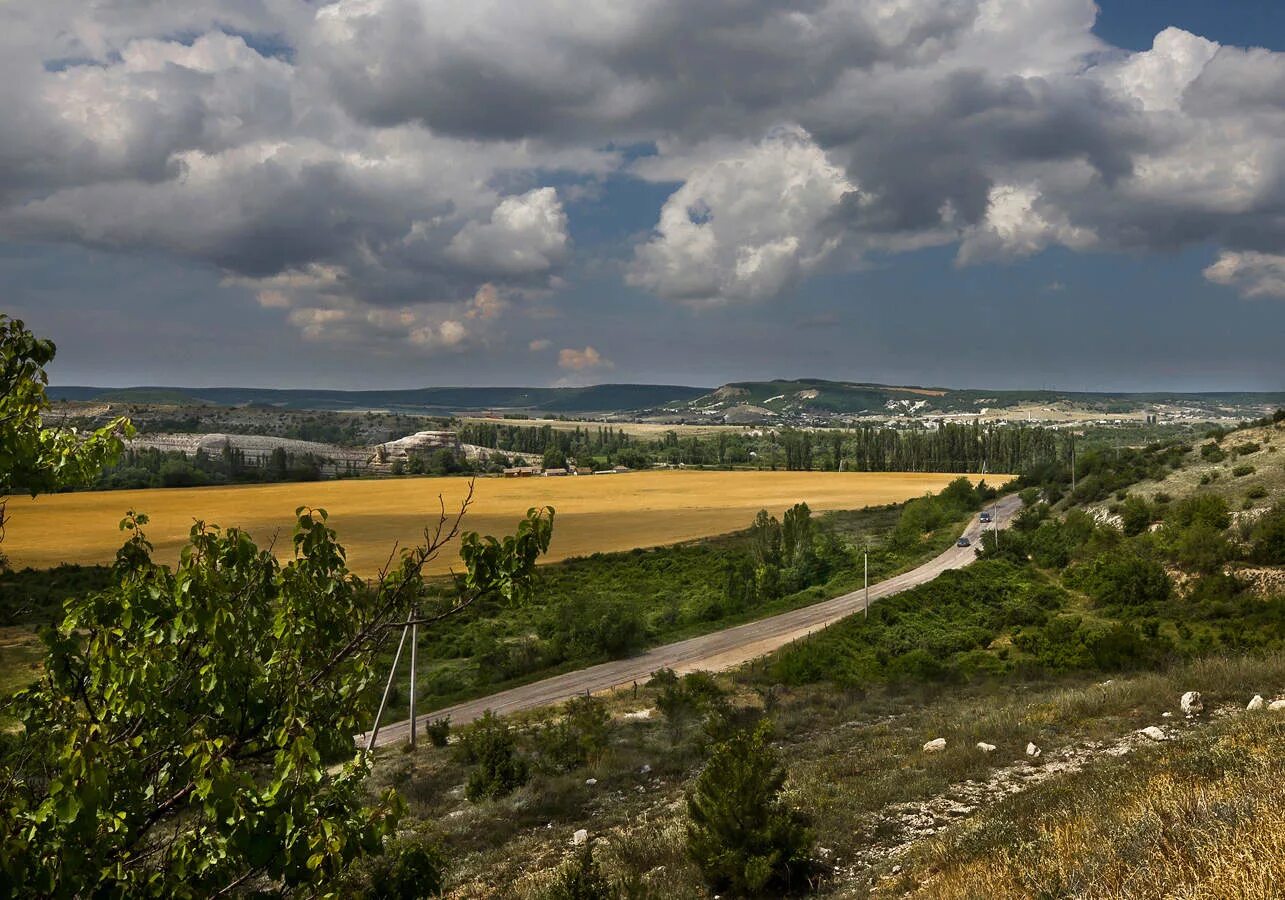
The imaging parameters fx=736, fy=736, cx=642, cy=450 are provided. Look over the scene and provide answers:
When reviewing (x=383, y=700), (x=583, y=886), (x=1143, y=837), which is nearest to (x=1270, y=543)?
(x=1143, y=837)

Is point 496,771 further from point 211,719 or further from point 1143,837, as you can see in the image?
point 211,719

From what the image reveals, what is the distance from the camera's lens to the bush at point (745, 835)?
13516 mm

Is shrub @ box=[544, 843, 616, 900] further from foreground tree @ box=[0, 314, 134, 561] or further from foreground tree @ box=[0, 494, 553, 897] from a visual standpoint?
foreground tree @ box=[0, 314, 134, 561]

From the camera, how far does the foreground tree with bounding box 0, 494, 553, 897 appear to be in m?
4.92

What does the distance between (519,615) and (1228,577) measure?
54.6 meters

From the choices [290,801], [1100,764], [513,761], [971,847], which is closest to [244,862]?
[290,801]

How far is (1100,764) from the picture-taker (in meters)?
16.8

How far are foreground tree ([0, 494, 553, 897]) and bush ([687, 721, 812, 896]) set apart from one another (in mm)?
9408

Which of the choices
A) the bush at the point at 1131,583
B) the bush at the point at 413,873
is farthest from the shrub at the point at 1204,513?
the bush at the point at 413,873

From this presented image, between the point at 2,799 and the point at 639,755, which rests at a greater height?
the point at 2,799

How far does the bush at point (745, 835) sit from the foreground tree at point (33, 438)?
464 inches

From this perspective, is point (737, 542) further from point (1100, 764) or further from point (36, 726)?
point (36, 726)

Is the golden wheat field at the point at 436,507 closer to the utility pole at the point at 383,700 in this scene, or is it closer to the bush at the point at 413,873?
the utility pole at the point at 383,700

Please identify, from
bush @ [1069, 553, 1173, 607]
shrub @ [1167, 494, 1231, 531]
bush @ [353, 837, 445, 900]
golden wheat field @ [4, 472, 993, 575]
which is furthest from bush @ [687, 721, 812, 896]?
golden wheat field @ [4, 472, 993, 575]
